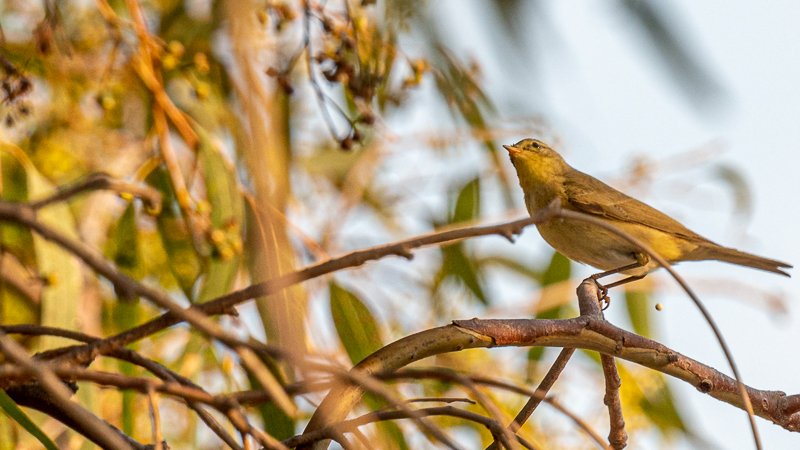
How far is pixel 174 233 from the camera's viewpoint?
311 cm

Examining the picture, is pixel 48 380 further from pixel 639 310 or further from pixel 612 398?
pixel 639 310

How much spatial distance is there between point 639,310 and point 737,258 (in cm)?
64

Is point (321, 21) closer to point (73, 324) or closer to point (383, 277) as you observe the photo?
point (73, 324)

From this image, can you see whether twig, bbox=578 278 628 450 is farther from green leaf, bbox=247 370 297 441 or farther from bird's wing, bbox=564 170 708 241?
bird's wing, bbox=564 170 708 241

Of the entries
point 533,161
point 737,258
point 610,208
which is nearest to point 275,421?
point 533,161

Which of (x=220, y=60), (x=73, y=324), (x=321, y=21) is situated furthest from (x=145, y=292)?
(x=220, y=60)

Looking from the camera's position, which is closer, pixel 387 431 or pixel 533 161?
pixel 387 431

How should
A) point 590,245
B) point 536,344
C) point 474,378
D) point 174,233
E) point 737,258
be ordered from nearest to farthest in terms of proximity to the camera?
point 474,378 < point 536,344 < point 590,245 < point 174,233 < point 737,258

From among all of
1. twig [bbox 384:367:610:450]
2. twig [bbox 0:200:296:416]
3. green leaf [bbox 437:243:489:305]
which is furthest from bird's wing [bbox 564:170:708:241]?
twig [bbox 0:200:296:416]

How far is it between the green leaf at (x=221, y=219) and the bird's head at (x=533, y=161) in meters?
1.28

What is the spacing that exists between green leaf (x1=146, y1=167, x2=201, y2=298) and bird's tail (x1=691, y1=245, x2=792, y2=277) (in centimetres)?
223

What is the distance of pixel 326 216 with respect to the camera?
4.63 metres

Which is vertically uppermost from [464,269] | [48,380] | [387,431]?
[464,269]

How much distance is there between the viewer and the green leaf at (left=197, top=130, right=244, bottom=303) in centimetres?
262
